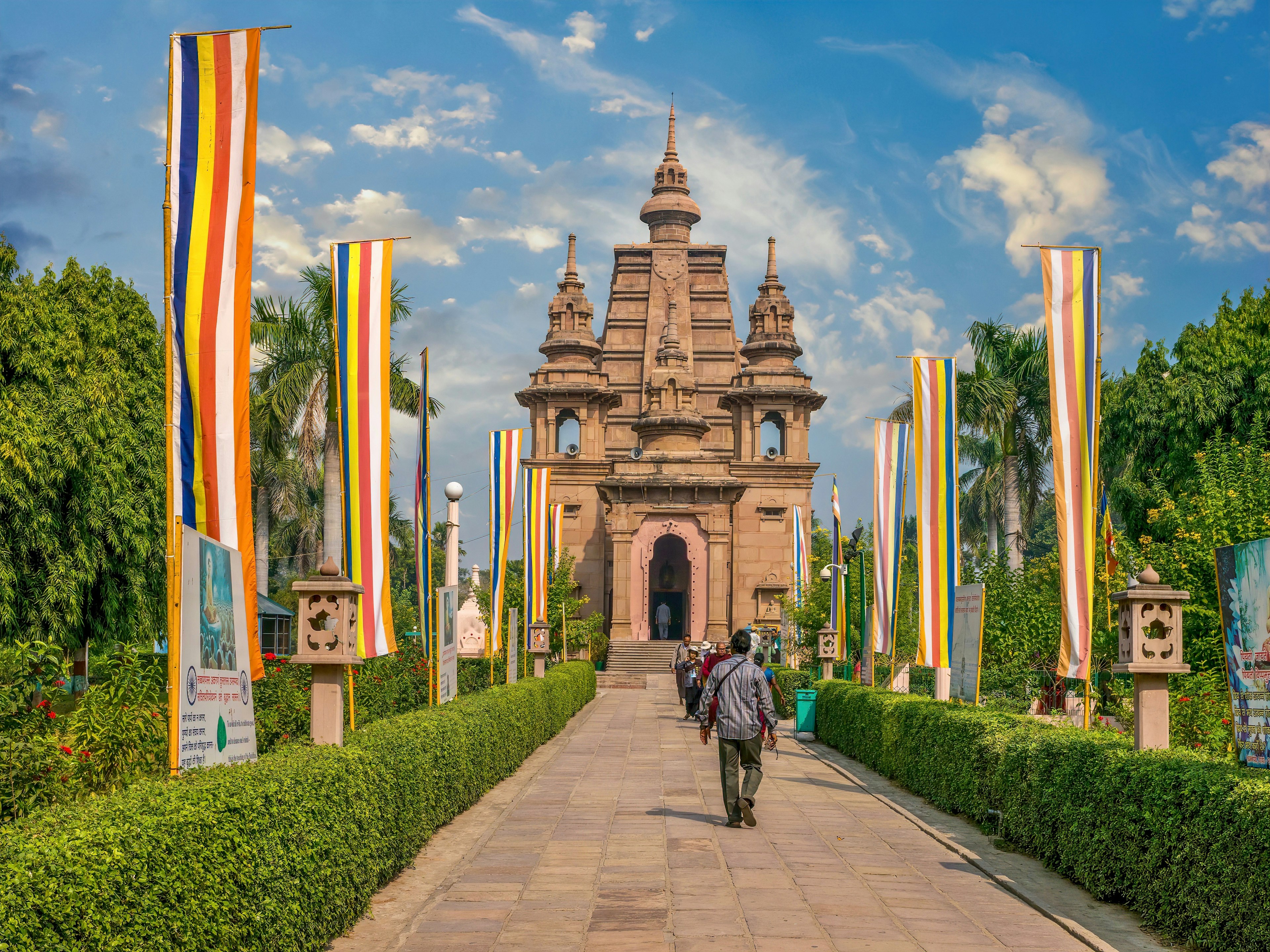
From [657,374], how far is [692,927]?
4858 cm

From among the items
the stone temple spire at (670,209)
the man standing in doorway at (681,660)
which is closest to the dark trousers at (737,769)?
the man standing in doorway at (681,660)

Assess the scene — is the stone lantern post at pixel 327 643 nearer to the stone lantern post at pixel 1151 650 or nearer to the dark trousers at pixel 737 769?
the dark trousers at pixel 737 769

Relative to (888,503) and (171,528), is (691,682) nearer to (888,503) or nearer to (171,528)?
(888,503)

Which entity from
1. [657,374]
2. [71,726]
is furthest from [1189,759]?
[657,374]

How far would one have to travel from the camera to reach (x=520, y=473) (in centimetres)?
2395

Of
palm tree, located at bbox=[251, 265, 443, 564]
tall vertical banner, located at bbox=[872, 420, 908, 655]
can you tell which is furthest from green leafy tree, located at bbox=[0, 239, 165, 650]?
tall vertical banner, located at bbox=[872, 420, 908, 655]

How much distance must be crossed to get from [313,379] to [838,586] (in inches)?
552

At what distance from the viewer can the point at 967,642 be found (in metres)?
15.0

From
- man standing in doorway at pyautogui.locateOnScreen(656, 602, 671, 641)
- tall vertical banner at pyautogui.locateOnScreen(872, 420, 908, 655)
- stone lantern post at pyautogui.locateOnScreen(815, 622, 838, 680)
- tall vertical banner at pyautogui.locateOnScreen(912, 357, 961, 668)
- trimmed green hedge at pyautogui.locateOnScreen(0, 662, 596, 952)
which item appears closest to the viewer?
trimmed green hedge at pyautogui.locateOnScreen(0, 662, 596, 952)

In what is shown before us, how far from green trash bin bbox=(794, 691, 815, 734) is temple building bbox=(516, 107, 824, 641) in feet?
87.0

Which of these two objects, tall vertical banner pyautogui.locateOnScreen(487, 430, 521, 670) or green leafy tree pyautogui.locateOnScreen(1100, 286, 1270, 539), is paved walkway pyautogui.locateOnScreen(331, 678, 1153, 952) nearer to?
tall vertical banner pyautogui.locateOnScreen(487, 430, 521, 670)

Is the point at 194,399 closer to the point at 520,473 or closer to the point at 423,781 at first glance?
the point at 423,781

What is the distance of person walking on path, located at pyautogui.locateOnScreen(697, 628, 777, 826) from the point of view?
1248 centimetres

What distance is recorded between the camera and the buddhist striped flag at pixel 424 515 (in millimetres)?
14906
